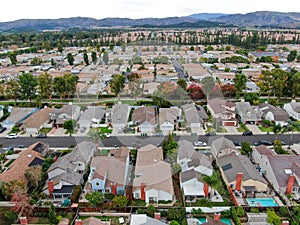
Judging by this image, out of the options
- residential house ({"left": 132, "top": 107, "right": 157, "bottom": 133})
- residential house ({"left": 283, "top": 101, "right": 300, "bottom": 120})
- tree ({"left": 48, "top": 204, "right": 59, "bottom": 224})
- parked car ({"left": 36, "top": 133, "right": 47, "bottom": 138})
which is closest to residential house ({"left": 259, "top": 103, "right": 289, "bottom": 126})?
residential house ({"left": 283, "top": 101, "right": 300, "bottom": 120})

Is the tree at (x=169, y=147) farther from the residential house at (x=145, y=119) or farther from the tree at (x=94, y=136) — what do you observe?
the tree at (x=94, y=136)

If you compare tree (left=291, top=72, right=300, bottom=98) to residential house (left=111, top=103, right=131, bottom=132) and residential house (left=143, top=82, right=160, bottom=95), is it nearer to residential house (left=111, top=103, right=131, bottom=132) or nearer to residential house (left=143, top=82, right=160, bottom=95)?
residential house (left=143, top=82, right=160, bottom=95)

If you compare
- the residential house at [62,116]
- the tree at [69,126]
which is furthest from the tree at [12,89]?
the tree at [69,126]

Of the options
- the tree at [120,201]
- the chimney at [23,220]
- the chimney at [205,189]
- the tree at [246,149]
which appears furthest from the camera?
the tree at [246,149]

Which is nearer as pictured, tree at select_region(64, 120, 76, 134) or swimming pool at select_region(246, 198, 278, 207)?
swimming pool at select_region(246, 198, 278, 207)

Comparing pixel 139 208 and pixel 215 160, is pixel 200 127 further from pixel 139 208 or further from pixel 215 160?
pixel 139 208

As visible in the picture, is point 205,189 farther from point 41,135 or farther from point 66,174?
point 41,135
